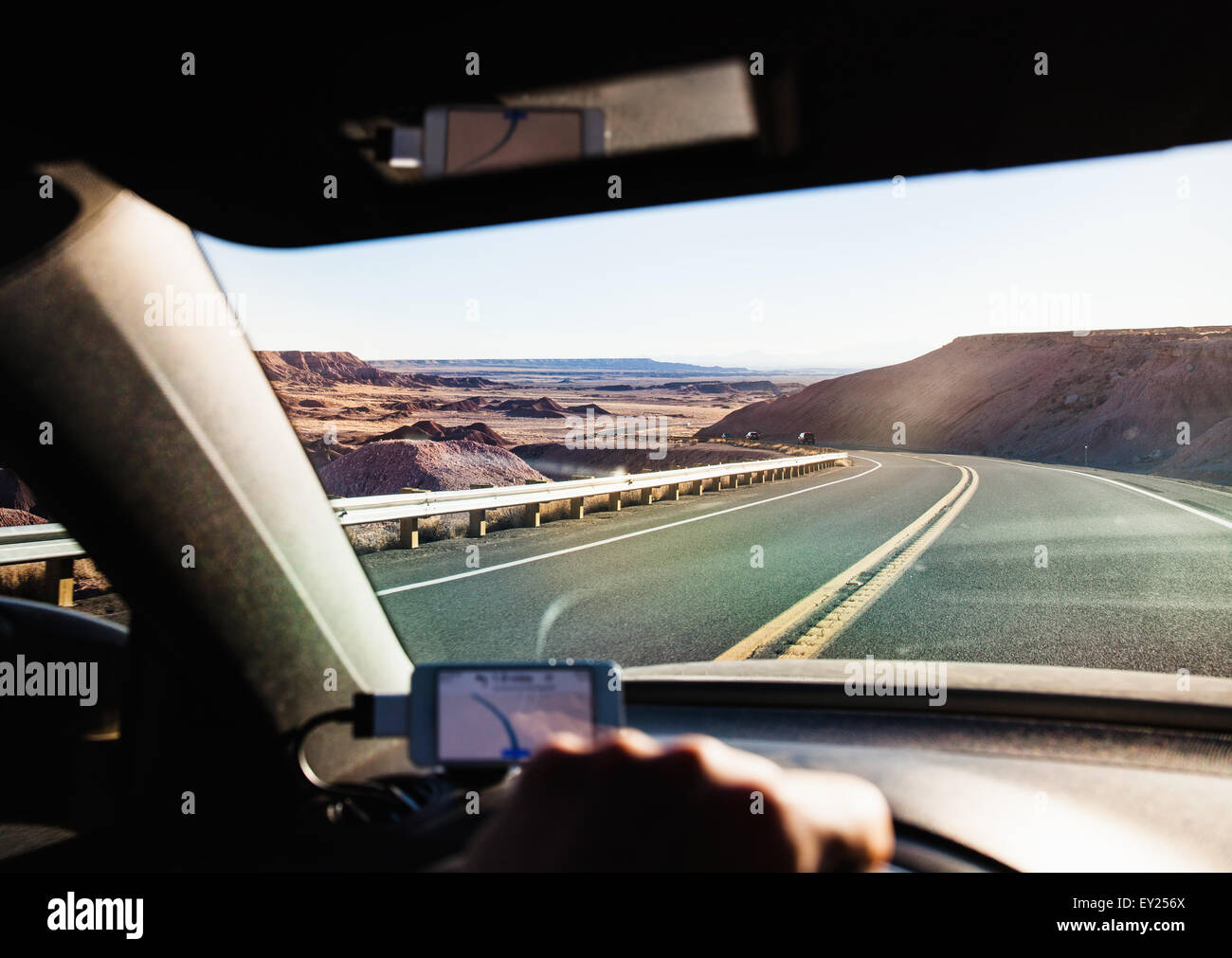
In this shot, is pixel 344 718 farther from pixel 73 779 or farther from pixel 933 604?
pixel 933 604

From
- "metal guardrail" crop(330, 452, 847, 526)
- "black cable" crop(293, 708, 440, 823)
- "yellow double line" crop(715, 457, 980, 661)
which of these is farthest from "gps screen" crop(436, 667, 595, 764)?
"metal guardrail" crop(330, 452, 847, 526)

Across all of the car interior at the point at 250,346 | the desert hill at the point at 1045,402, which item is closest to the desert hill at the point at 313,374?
the car interior at the point at 250,346

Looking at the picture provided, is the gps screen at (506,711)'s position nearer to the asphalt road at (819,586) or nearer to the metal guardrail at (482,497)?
the asphalt road at (819,586)

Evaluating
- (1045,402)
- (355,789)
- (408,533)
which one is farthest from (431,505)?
(1045,402)

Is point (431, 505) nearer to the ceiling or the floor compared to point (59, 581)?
nearer to the ceiling

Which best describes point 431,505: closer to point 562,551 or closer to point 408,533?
point 408,533
